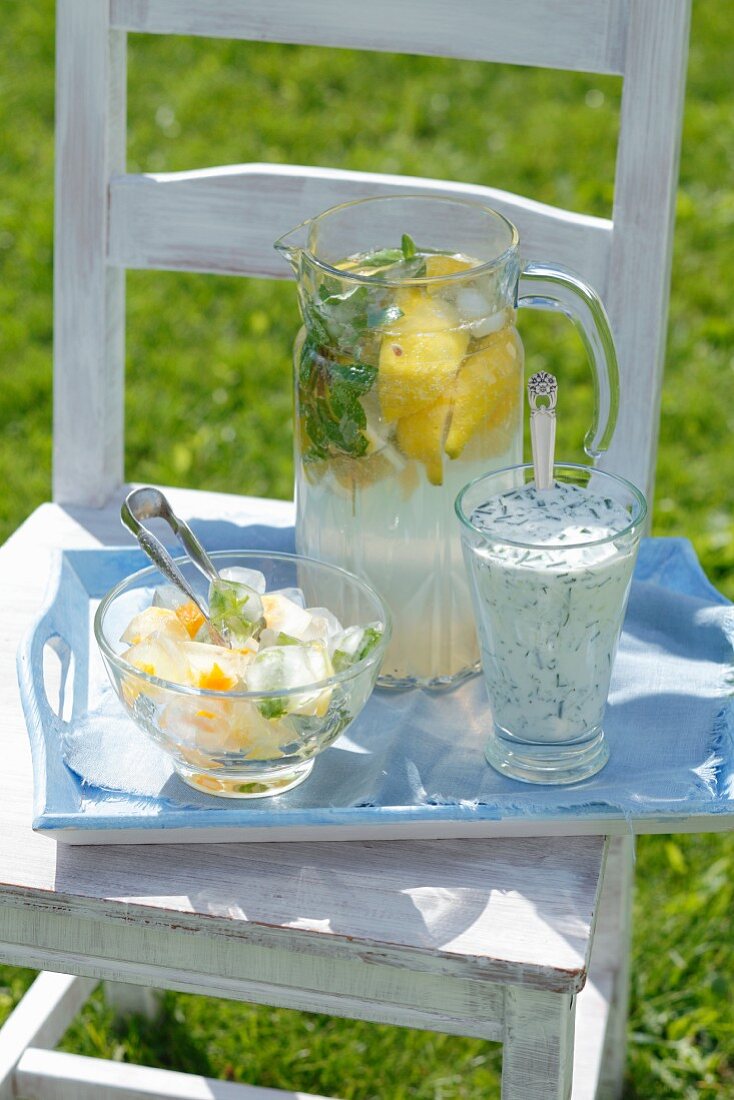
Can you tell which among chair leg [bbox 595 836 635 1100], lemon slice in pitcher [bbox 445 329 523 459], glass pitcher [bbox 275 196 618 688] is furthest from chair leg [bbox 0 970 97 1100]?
lemon slice in pitcher [bbox 445 329 523 459]

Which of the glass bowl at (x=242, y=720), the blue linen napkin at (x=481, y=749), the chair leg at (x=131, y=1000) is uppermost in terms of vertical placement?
the glass bowl at (x=242, y=720)

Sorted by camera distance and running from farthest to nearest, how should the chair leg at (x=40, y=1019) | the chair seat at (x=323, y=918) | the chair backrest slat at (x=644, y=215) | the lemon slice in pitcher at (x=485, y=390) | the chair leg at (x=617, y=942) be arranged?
the chair leg at (x=40, y=1019)
the chair leg at (x=617, y=942)
the chair backrest slat at (x=644, y=215)
the lemon slice in pitcher at (x=485, y=390)
the chair seat at (x=323, y=918)

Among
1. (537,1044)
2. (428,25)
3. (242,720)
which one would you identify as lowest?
(537,1044)

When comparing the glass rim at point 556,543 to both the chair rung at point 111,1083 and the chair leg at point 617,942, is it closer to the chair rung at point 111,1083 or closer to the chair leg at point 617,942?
the chair leg at point 617,942

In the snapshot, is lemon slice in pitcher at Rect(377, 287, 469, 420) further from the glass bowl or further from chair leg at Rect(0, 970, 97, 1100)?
chair leg at Rect(0, 970, 97, 1100)

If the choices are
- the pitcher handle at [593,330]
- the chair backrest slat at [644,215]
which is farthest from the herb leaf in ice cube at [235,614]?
the chair backrest slat at [644,215]

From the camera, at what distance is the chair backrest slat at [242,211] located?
1.16 metres

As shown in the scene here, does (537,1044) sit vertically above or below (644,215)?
below

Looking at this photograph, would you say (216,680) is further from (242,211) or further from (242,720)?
(242,211)

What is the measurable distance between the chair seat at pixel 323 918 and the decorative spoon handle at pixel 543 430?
0.21 m

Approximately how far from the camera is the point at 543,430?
0.88 meters

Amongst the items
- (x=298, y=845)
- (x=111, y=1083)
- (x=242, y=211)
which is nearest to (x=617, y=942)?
(x=111, y=1083)

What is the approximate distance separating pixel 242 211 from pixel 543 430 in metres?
0.43

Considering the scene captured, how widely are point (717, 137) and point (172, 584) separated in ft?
7.38
